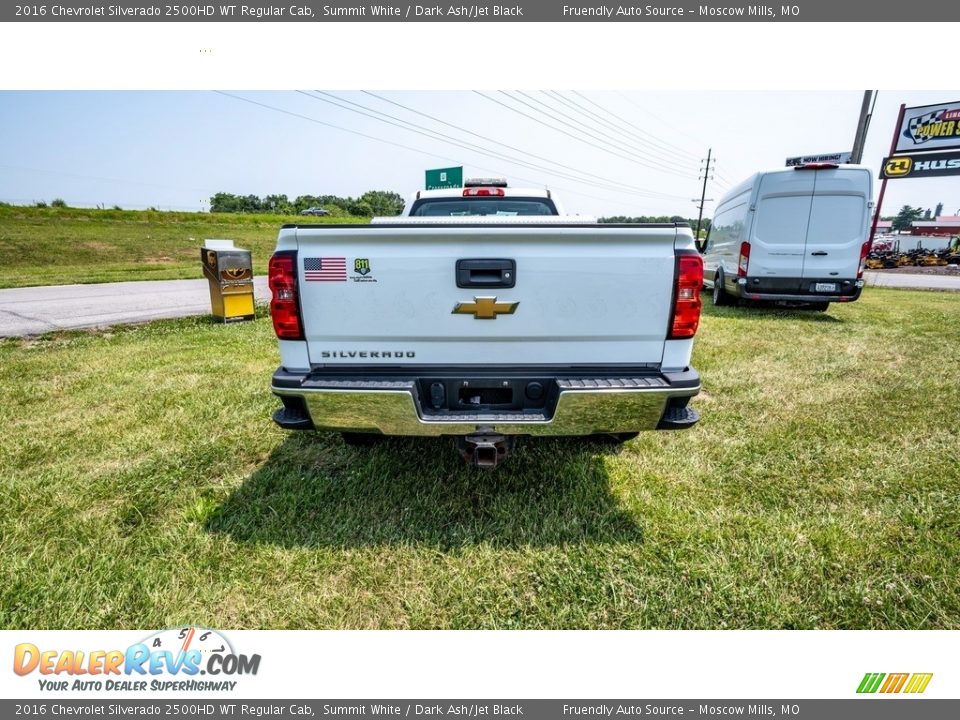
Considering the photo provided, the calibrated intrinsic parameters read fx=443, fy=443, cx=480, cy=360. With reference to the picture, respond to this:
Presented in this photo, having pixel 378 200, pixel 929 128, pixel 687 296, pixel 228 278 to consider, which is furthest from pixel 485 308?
pixel 378 200

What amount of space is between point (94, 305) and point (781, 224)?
45.2 ft

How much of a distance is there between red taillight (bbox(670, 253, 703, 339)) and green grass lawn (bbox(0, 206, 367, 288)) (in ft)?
35.8

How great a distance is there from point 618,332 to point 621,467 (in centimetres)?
117

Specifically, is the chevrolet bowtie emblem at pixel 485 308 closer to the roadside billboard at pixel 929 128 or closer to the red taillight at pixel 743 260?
the red taillight at pixel 743 260

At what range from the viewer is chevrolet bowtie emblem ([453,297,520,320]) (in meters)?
2.28

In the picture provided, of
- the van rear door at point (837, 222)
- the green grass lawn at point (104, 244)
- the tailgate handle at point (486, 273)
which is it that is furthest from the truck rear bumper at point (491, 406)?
the green grass lawn at point (104, 244)

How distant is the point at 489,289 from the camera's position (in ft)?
7.52

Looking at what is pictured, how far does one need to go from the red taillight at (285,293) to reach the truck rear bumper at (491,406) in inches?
10.0

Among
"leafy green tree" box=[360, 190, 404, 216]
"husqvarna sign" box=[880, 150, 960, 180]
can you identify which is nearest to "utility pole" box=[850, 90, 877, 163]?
"husqvarna sign" box=[880, 150, 960, 180]

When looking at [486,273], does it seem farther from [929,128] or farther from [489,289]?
[929,128]

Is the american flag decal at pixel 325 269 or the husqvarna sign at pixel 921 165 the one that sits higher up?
the husqvarna sign at pixel 921 165

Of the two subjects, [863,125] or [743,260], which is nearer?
[743,260]

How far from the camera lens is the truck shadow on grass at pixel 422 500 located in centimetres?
242

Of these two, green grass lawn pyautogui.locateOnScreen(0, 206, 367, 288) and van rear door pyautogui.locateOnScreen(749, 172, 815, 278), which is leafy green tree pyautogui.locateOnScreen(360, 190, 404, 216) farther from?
van rear door pyautogui.locateOnScreen(749, 172, 815, 278)
